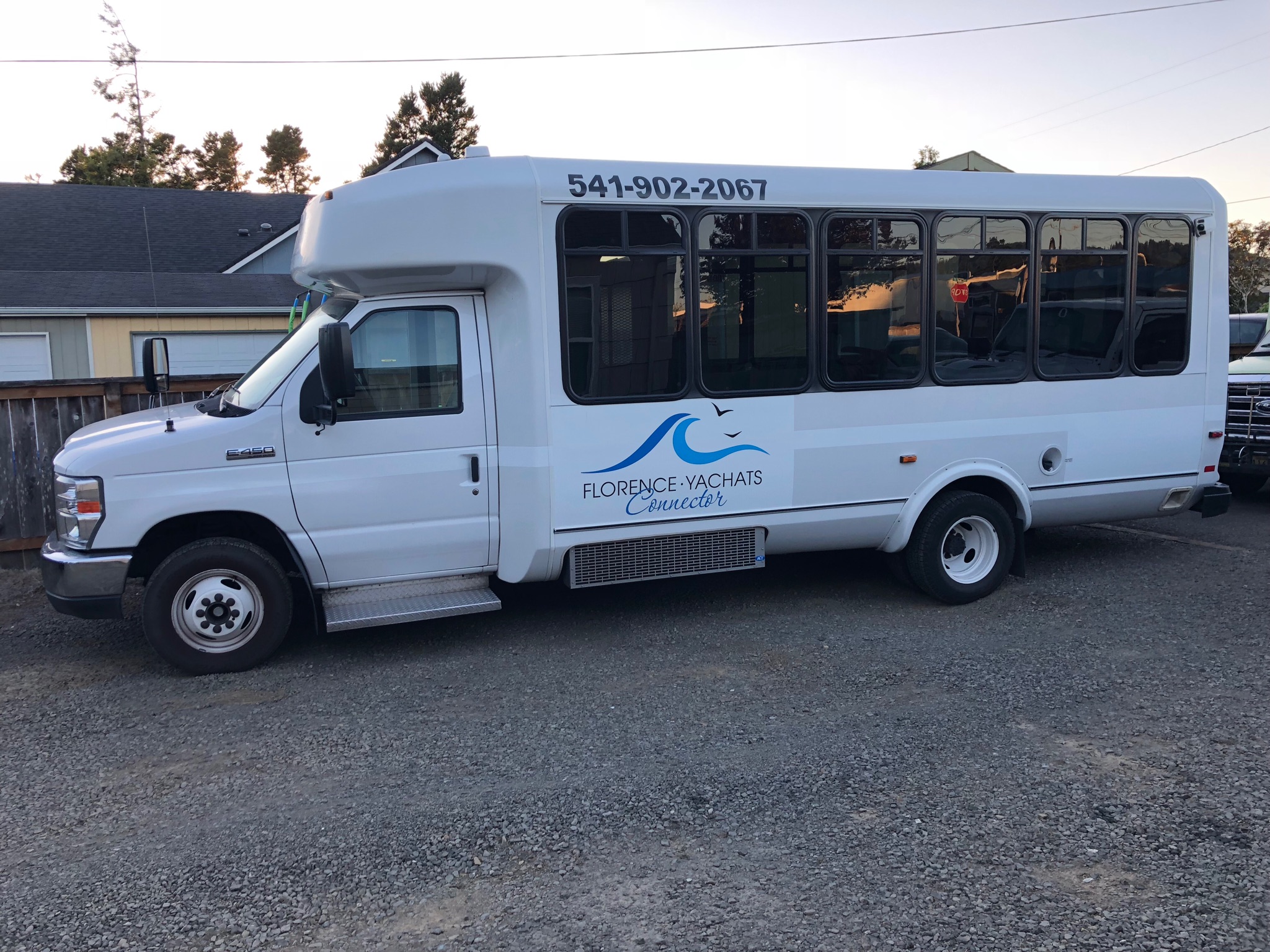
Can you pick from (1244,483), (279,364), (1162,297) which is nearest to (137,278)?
(279,364)

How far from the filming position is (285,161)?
200ft

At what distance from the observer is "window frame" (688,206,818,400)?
6.09 metres

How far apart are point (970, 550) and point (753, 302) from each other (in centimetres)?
247

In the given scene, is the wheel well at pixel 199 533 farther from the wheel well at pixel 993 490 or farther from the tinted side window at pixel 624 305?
the wheel well at pixel 993 490

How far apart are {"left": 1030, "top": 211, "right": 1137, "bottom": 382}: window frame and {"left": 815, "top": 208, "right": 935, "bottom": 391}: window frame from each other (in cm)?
87

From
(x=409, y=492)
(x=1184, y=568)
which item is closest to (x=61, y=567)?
(x=409, y=492)

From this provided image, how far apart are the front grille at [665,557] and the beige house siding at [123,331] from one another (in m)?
14.2

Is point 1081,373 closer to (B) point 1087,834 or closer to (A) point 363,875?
(B) point 1087,834

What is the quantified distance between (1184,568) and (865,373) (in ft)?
11.0

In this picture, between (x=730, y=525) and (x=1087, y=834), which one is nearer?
(x=1087, y=834)

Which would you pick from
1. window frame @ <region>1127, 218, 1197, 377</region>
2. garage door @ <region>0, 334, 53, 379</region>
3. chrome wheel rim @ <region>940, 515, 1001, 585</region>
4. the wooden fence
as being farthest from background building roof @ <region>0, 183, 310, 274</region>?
window frame @ <region>1127, 218, 1197, 377</region>

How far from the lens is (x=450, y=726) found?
4938 millimetres

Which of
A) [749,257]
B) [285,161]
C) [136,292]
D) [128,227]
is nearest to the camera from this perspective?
[749,257]

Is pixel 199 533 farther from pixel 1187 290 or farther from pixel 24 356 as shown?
pixel 24 356
